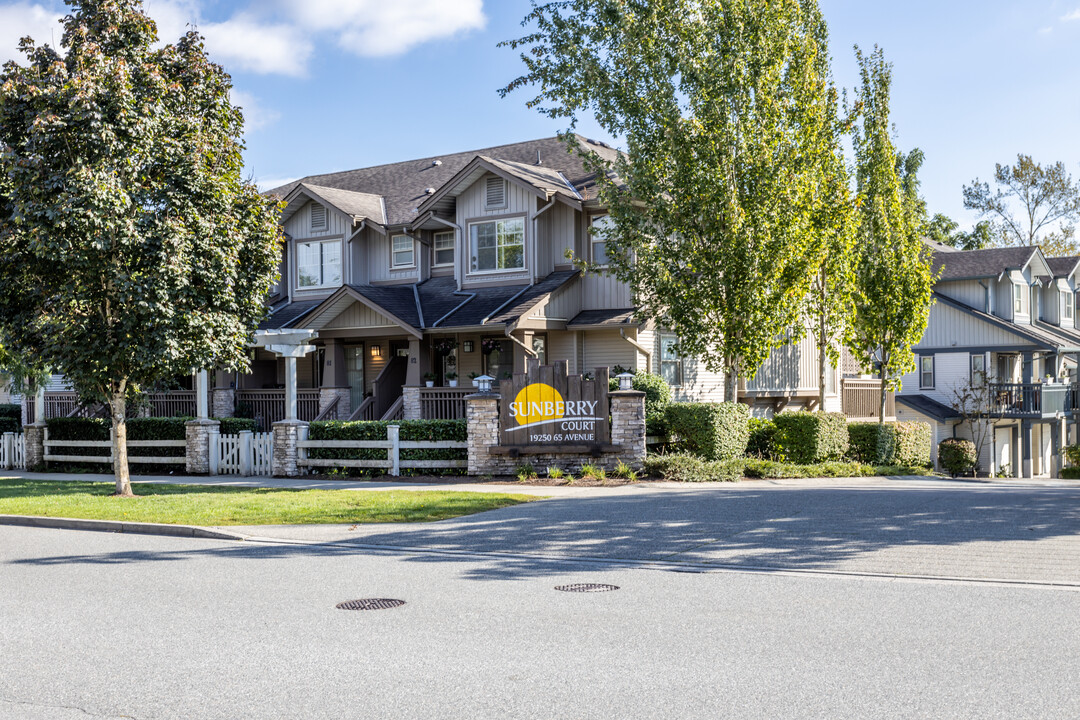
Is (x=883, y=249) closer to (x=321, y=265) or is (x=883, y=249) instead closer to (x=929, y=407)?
(x=929, y=407)

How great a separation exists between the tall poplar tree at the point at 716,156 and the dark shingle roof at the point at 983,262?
17.8 meters

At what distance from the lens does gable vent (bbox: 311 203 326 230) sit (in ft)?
102

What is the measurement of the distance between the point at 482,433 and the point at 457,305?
7.42 meters

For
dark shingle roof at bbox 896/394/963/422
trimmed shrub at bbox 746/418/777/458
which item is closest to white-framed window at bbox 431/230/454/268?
trimmed shrub at bbox 746/418/777/458

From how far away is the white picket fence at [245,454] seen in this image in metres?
22.6

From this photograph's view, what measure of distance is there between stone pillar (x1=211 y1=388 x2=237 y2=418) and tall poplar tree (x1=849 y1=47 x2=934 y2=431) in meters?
17.5

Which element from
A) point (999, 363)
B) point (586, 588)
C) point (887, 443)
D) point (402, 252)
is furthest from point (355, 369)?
point (999, 363)

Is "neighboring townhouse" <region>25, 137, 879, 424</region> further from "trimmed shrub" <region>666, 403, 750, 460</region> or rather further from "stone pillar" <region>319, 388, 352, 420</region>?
"trimmed shrub" <region>666, 403, 750, 460</region>

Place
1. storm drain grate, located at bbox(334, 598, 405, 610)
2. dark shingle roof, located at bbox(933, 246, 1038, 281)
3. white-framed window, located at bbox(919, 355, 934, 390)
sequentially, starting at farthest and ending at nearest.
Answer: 1. white-framed window, located at bbox(919, 355, 934, 390)
2. dark shingle roof, located at bbox(933, 246, 1038, 281)
3. storm drain grate, located at bbox(334, 598, 405, 610)

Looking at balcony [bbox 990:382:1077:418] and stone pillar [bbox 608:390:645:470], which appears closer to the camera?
stone pillar [bbox 608:390:645:470]

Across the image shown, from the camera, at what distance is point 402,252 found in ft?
99.6

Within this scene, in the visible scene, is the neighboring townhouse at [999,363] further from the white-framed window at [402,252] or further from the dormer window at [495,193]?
the white-framed window at [402,252]

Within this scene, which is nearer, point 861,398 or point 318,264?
point 318,264

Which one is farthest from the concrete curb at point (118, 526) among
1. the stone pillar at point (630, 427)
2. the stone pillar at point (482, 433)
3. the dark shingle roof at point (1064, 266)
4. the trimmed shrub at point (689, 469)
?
the dark shingle roof at point (1064, 266)
